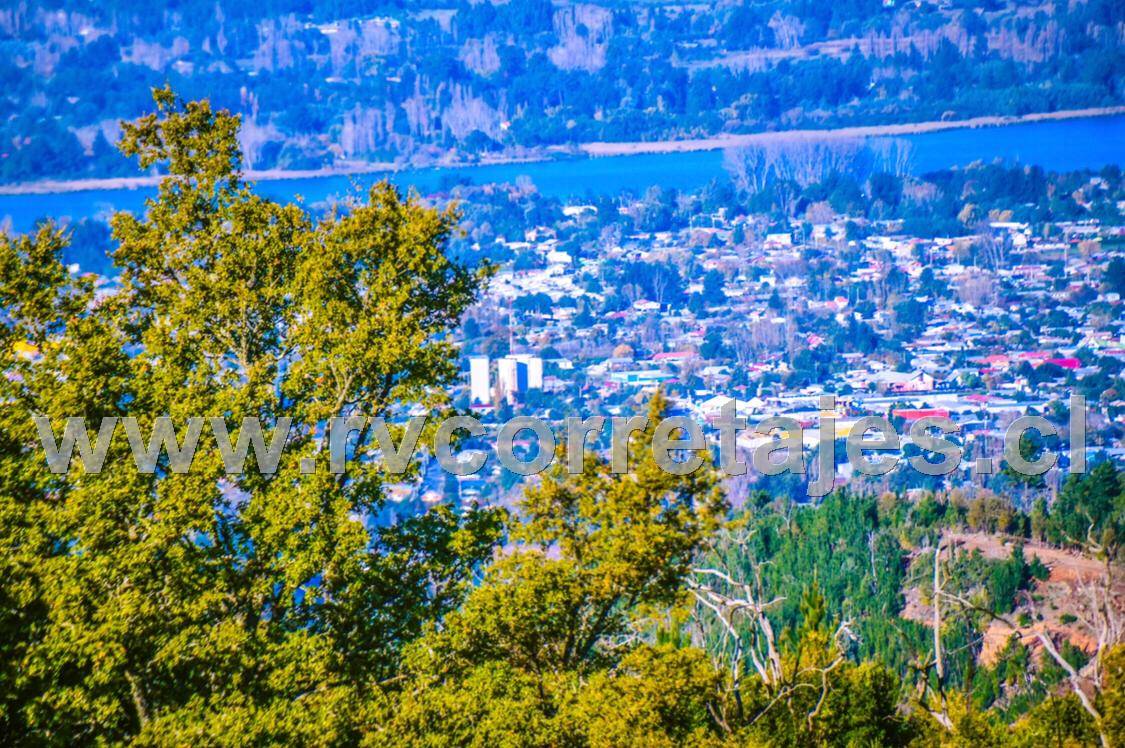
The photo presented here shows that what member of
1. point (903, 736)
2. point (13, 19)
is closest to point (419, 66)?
point (13, 19)

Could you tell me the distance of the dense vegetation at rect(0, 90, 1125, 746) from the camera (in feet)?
26.2

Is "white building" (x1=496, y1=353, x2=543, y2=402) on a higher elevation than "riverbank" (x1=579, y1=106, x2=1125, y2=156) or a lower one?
lower

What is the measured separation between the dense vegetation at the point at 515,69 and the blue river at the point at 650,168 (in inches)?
131

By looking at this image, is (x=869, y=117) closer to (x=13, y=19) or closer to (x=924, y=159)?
(x=924, y=159)

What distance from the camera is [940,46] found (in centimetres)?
10175

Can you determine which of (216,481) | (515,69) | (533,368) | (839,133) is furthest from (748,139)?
(216,481)

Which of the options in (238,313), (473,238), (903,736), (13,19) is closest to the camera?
(238,313)

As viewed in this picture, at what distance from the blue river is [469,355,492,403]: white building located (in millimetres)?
27565

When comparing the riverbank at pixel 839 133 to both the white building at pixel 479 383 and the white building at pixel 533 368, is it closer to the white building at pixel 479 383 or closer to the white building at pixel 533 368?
the white building at pixel 533 368

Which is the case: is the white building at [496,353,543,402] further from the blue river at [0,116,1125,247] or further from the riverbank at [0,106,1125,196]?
the riverbank at [0,106,1125,196]

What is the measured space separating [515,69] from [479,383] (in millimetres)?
65374

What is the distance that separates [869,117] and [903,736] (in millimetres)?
82986

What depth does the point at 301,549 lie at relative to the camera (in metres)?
8.90

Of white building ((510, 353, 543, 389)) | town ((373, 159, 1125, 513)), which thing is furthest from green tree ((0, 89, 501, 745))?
white building ((510, 353, 543, 389))
